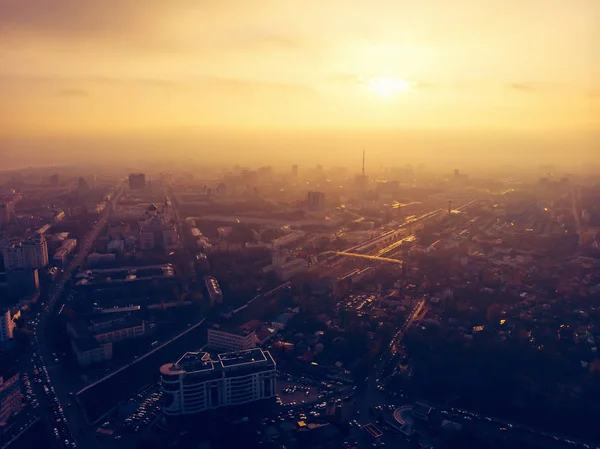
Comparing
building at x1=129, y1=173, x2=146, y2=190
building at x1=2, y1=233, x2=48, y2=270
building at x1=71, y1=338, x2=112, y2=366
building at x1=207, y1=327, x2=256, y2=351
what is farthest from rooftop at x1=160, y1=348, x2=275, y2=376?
building at x1=129, y1=173, x2=146, y2=190

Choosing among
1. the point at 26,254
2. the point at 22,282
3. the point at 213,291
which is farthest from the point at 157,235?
the point at 213,291

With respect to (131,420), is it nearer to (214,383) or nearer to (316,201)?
(214,383)

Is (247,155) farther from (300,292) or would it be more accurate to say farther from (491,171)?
(300,292)

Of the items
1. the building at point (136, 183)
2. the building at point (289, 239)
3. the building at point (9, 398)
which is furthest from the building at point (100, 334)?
the building at point (136, 183)

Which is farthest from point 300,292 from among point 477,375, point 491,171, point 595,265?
point 491,171

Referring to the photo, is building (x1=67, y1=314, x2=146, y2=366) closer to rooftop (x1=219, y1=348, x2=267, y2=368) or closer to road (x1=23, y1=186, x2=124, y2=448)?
road (x1=23, y1=186, x2=124, y2=448)
